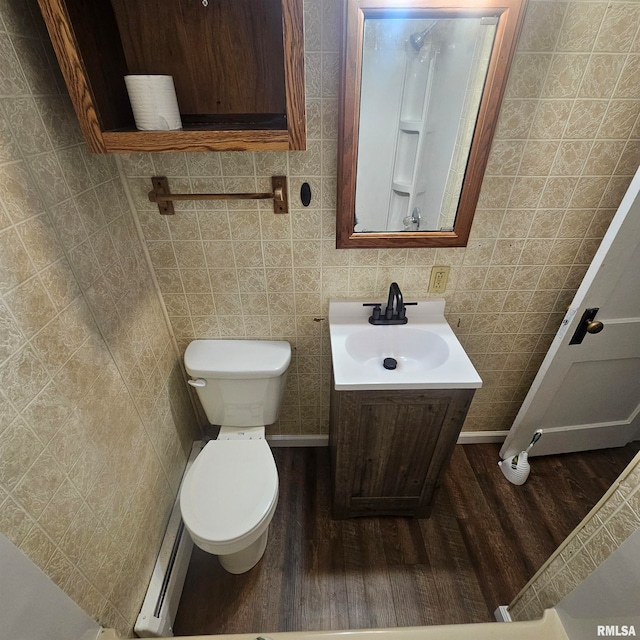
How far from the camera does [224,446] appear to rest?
1388 mm

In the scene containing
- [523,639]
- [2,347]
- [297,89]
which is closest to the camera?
[2,347]

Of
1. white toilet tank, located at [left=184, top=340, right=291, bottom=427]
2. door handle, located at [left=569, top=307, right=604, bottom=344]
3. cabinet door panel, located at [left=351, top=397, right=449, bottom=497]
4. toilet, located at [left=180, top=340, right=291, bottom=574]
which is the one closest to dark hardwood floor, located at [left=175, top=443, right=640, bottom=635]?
toilet, located at [left=180, top=340, right=291, bottom=574]

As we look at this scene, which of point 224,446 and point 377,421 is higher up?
point 377,421

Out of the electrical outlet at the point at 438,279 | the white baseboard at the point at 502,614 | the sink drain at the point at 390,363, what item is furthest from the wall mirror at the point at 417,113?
the white baseboard at the point at 502,614

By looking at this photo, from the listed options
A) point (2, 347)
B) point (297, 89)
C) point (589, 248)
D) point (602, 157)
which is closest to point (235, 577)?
point (2, 347)

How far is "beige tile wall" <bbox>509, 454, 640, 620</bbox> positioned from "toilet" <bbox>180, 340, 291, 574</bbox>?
90 centimetres

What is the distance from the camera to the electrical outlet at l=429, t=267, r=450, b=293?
4.33 ft

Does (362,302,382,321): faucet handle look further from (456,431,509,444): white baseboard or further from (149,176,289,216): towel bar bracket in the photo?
(456,431,509,444): white baseboard

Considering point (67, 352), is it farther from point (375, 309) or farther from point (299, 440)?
point (299, 440)

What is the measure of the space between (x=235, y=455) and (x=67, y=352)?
0.75 meters

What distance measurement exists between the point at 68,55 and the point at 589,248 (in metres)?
1.69

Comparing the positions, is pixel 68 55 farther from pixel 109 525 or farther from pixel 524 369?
pixel 524 369

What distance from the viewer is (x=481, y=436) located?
185 cm

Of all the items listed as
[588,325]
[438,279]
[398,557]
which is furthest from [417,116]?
[398,557]
